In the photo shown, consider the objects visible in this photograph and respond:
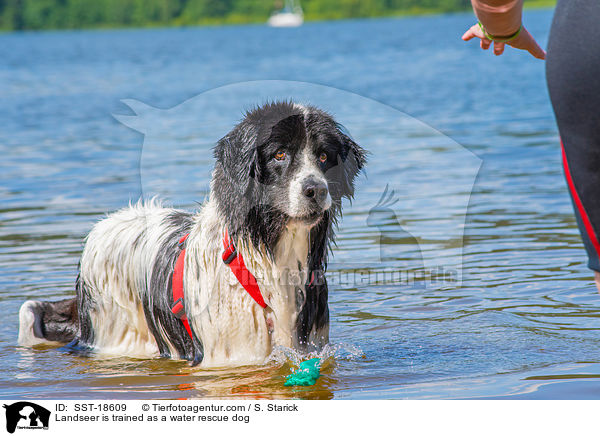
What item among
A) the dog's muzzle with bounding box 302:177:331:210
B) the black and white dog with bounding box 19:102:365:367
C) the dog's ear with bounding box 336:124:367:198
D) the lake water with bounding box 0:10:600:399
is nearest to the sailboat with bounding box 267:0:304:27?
the lake water with bounding box 0:10:600:399

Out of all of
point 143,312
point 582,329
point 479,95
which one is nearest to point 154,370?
point 143,312

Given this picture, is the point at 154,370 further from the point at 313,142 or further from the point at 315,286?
the point at 313,142

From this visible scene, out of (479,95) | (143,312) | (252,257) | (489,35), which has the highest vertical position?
(479,95)

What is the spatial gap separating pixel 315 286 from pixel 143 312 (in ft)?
3.92

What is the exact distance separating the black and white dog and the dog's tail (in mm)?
499

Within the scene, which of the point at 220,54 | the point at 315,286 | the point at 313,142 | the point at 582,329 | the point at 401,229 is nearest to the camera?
the point at 313,142

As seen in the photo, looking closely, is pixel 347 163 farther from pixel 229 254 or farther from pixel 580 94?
pixel 580 94

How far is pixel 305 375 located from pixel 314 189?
1.16m

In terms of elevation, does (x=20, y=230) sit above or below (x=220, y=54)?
below

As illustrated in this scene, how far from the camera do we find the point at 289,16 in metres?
90.9

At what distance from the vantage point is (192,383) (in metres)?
4.62

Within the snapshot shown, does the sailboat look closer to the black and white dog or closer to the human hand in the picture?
the black and white dog
